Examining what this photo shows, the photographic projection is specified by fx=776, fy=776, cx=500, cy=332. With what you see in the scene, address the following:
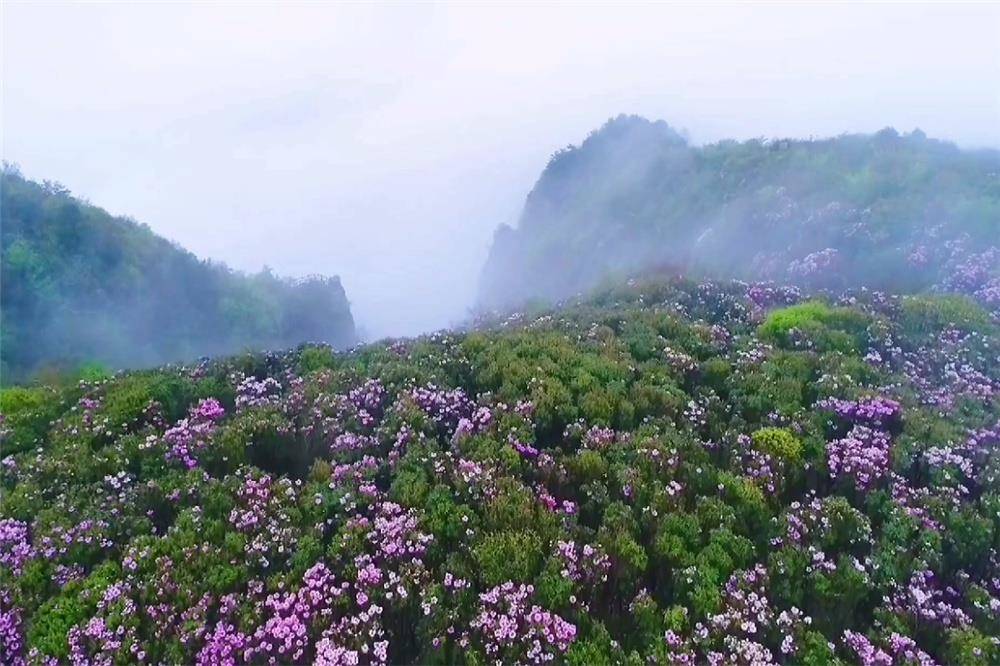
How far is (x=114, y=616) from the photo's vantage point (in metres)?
7.05

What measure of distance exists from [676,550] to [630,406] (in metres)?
2.60

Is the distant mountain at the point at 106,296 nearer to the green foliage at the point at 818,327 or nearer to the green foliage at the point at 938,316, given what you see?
the green foliage at the point at 818,327

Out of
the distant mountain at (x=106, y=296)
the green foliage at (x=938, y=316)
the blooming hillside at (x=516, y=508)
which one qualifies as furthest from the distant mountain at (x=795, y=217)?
the distant mountain at (x=106, y=296)

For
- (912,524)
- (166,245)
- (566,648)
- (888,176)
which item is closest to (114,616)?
(566,648)

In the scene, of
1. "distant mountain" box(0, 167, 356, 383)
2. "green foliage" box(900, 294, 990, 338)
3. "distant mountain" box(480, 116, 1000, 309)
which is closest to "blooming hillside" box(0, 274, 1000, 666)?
"green foliage" box(900, 294, 990, 338)

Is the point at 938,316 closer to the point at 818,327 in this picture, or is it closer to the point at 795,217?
the point at 818,327

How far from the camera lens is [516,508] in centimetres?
801

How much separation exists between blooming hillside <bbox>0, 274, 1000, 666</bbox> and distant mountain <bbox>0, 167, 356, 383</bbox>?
19.1m

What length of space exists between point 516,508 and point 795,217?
18826 millimetres

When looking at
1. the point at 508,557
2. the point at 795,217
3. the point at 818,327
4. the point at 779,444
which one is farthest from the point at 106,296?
the point at 779,444

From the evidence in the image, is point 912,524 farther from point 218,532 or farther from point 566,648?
point 218,532

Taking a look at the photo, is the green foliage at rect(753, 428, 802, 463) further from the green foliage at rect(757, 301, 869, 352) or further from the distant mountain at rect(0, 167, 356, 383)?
the distant mountain at rect(0, 167, 356, 383)

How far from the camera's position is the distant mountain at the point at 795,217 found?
19.2m

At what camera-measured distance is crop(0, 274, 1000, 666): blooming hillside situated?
6879 mm
